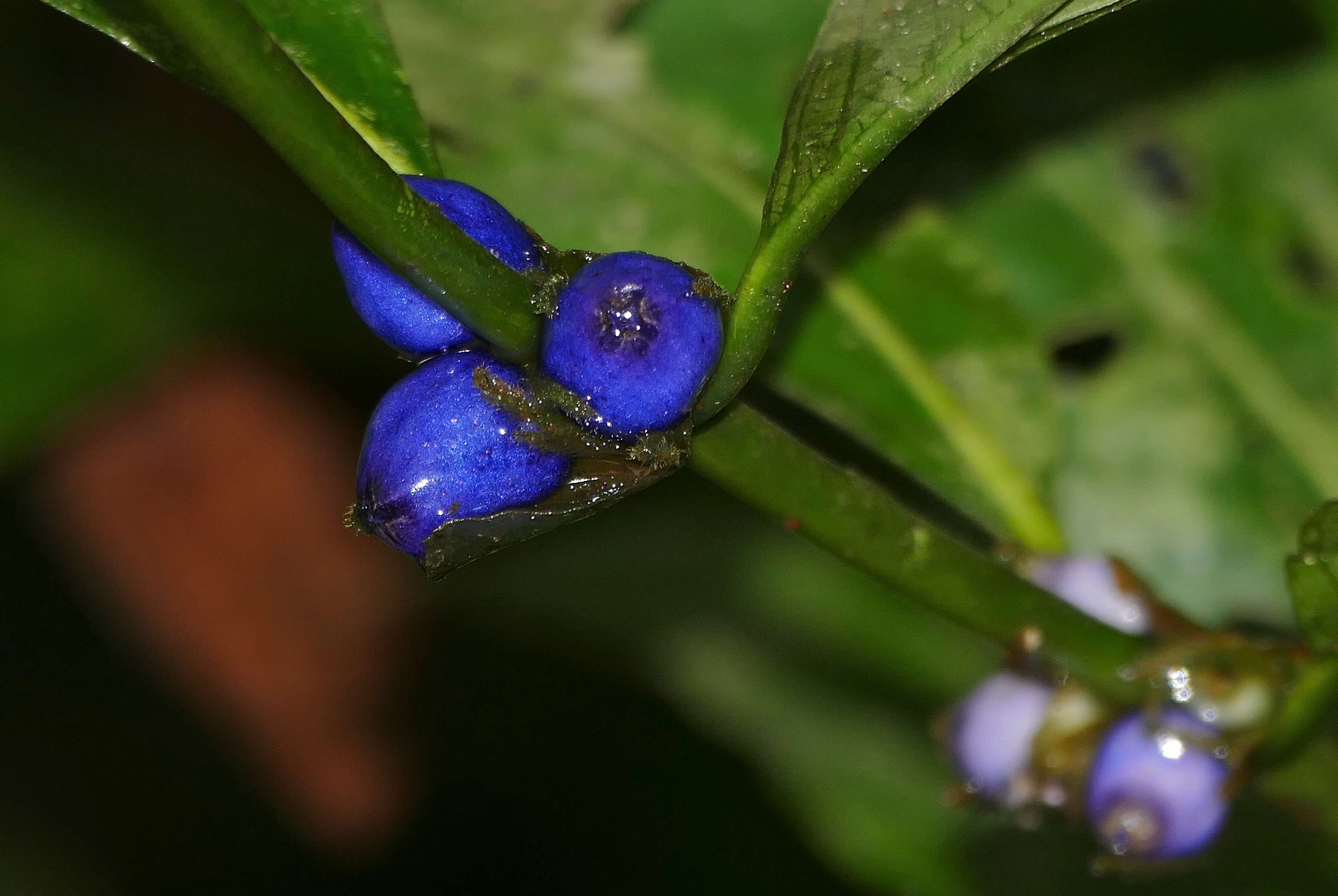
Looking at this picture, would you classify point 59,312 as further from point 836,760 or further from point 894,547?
point 894,547

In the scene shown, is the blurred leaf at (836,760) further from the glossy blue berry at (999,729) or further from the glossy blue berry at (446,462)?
the glossy blue berry at (446,462)

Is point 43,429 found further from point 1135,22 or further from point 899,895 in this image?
point 1135,22

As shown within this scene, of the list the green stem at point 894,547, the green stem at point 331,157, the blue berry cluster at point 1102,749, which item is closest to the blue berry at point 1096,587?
the blue berry cluster at point 1102,749

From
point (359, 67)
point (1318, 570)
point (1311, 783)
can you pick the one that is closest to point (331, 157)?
point (359, 67)

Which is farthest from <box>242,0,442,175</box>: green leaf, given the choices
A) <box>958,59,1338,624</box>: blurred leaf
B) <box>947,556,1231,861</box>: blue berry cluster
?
<box>958,59,1338,624</box>: blurred leaf

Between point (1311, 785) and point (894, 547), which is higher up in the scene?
point (894, 547)

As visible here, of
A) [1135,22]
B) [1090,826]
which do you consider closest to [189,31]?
[1090,826]
